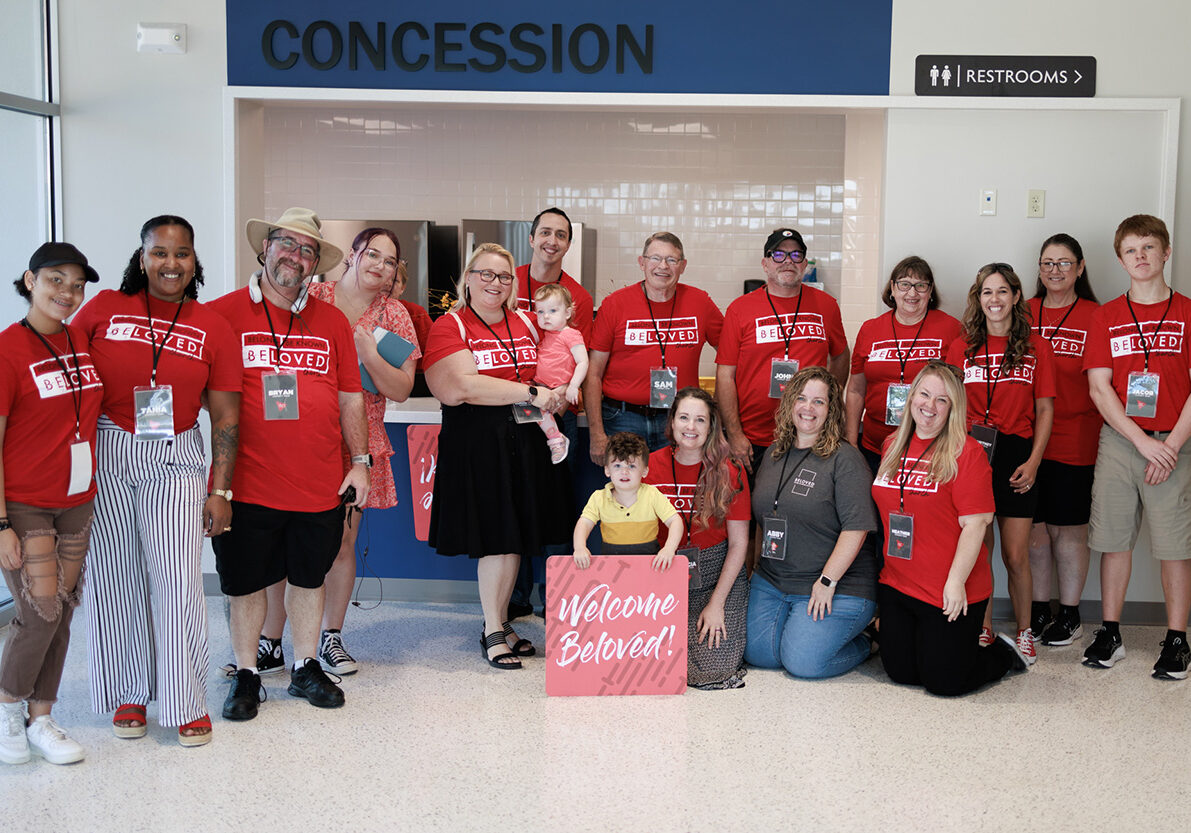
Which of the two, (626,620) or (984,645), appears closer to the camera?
(626,620)

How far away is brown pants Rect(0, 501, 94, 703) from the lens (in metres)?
3.02

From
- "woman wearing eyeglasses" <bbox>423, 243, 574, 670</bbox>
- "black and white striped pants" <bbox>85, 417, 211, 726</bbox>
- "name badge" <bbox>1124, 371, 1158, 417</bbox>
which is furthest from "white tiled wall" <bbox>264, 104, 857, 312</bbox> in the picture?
"black and white striped pants" <bbox>85, 417, 211, 726</bbox>

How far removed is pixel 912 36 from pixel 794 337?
1587mm

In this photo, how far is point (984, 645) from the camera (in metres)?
4.14

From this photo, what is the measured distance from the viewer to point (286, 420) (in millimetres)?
3459

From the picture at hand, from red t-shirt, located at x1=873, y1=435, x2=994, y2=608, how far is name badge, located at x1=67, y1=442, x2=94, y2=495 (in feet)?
8.71

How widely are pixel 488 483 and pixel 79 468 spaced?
1452mm

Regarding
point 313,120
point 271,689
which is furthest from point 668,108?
point 313,120

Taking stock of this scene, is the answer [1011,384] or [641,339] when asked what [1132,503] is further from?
[641,339]

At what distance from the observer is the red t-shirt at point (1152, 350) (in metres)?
4.12

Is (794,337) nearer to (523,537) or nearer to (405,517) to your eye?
(523,537)

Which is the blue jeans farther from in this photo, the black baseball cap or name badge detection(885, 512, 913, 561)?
the black baseball cap

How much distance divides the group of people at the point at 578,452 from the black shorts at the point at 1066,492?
1cm

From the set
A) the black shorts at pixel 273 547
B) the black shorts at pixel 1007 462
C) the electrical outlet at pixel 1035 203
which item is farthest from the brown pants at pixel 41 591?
the electrical outlet at pixel 1035 203
